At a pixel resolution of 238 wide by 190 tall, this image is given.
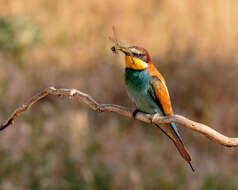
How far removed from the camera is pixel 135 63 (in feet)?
7.03

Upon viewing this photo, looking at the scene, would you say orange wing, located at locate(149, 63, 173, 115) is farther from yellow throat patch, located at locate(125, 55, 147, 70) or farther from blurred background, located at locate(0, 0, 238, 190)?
blurred background, located at locate(0, 0, 238, 190)

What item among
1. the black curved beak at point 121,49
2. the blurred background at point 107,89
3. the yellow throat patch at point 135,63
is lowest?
the blurred background at point 107,89

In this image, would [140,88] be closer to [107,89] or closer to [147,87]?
[147,87]

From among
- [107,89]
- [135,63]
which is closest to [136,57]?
[135,63]

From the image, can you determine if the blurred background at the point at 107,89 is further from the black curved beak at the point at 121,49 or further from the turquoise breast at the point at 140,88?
the black curved beak at the point at 121,49

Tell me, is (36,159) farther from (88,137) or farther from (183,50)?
(183,50)

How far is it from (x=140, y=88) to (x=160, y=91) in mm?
96

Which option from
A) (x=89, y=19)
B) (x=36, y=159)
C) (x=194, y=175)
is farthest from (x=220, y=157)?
(x=89, y=19)

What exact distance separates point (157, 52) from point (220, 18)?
1.23 metres

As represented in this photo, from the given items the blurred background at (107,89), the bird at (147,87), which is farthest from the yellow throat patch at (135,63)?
the blurred background at (107,89)

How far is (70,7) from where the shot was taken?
7332 millimetres

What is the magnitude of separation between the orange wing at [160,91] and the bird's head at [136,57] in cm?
6

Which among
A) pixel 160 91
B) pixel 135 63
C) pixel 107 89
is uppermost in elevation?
pixel 135 63

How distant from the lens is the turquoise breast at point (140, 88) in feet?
7.34
